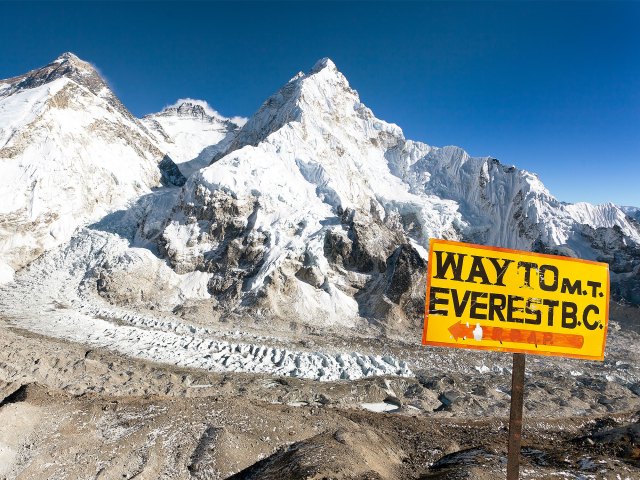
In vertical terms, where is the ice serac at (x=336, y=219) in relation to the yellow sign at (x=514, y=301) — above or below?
above

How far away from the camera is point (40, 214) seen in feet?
120

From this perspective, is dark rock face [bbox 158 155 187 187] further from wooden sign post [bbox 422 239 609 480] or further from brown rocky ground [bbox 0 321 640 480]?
wooden sign post [bbox 422 239 609 480]

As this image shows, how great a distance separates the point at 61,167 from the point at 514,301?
4728 cm

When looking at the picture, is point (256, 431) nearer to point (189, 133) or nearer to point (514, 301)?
point (514, 301)

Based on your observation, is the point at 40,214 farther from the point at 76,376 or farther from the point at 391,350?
the point at 391,350

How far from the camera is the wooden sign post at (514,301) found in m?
4.32

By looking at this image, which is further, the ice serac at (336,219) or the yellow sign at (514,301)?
the ice serac at (336,219)

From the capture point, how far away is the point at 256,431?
33.7 ft

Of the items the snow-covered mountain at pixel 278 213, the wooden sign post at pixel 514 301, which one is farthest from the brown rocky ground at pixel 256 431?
the snow-covered mountain at pixel 278 213

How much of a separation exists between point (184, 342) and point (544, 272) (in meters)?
20.7

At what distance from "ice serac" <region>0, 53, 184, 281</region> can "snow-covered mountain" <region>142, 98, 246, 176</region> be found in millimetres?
14666

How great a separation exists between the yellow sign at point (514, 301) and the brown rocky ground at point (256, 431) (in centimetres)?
452

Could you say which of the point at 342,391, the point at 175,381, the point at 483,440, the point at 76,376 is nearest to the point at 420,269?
the point at 342,391

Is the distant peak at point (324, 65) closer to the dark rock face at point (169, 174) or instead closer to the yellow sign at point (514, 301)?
the dark rock face at point (169, 174)
